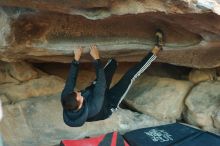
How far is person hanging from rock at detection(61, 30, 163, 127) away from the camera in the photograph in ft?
11.3

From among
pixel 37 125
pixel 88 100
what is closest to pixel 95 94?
pixel 88 100

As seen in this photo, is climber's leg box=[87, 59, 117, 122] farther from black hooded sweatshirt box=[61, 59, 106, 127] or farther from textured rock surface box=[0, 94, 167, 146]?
textured rock surface box=[0, 94, 167, 146]

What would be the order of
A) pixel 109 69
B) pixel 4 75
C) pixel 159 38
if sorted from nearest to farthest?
pixel 159 38 → pixel 109 69 → pixel 4 75

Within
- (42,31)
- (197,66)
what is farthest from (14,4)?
(197,66)

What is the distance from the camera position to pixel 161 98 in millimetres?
4570

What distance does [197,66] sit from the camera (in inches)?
167

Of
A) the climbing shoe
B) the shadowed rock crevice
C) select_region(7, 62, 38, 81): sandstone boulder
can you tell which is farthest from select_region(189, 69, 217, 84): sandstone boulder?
select_region(7, 62, 38, 81): sandstone boulder

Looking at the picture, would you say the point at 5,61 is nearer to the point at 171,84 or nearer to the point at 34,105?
the point at 34,105

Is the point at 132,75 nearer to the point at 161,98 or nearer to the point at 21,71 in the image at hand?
the point at 161,98

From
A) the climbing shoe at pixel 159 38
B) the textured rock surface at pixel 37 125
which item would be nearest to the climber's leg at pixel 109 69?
the climbing shoe at pixel 159 38

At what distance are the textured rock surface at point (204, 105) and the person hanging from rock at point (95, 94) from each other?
0.92 metres

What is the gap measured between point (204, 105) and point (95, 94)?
4.43 feet

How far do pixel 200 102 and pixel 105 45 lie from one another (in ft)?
4.04

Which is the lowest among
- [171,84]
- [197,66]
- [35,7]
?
[171,84]
